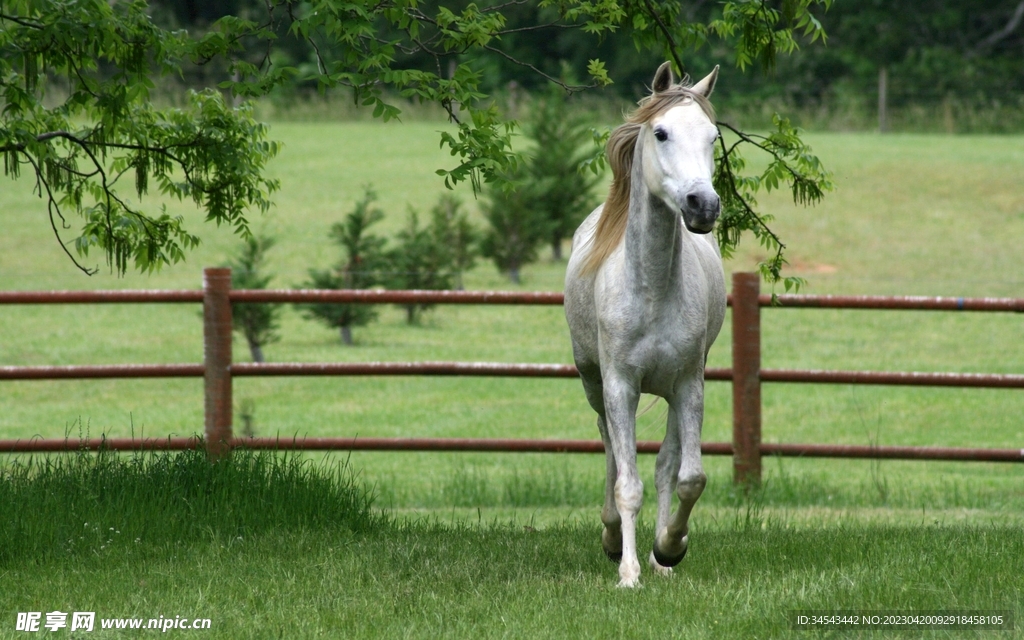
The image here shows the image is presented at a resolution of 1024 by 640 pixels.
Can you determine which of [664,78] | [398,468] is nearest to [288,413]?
[398,468]

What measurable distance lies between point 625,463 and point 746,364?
2.72 m

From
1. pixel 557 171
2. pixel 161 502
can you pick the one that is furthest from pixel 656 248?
pixel 557 171

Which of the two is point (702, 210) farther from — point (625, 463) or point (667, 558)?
point (667, 558)

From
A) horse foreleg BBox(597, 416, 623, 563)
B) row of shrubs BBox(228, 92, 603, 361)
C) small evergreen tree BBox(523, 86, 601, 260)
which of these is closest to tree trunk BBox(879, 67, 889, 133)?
row of shrubs BBox(228, 92, 603, 361)

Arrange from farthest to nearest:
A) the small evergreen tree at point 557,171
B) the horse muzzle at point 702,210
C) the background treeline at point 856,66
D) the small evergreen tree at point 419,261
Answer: the background treeline at point 856,66
the small evergreen tree at point 557,171
the small evergreen tree at point 419,261
the horse muzzle at point 702,210

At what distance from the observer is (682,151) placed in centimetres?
435

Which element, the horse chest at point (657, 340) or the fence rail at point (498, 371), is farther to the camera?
the fence rail at point (498, 371)

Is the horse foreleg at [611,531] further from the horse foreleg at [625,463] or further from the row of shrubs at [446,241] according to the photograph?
the row of shrubs at [446,241]

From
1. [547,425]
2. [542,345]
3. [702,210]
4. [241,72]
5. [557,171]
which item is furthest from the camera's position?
[557,171]

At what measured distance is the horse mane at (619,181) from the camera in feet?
15.4

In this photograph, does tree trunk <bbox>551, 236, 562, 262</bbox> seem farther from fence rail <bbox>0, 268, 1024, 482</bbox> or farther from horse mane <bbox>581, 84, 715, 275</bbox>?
horse mane <bbox>581, 84, 715, 275</bbox>

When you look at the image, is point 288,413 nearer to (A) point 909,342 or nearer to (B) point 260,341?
(B) point 260,341

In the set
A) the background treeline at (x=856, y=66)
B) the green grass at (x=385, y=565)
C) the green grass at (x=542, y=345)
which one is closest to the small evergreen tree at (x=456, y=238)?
the green grass at (x=542, y=345)

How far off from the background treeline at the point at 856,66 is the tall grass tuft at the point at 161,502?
26.8 meters
